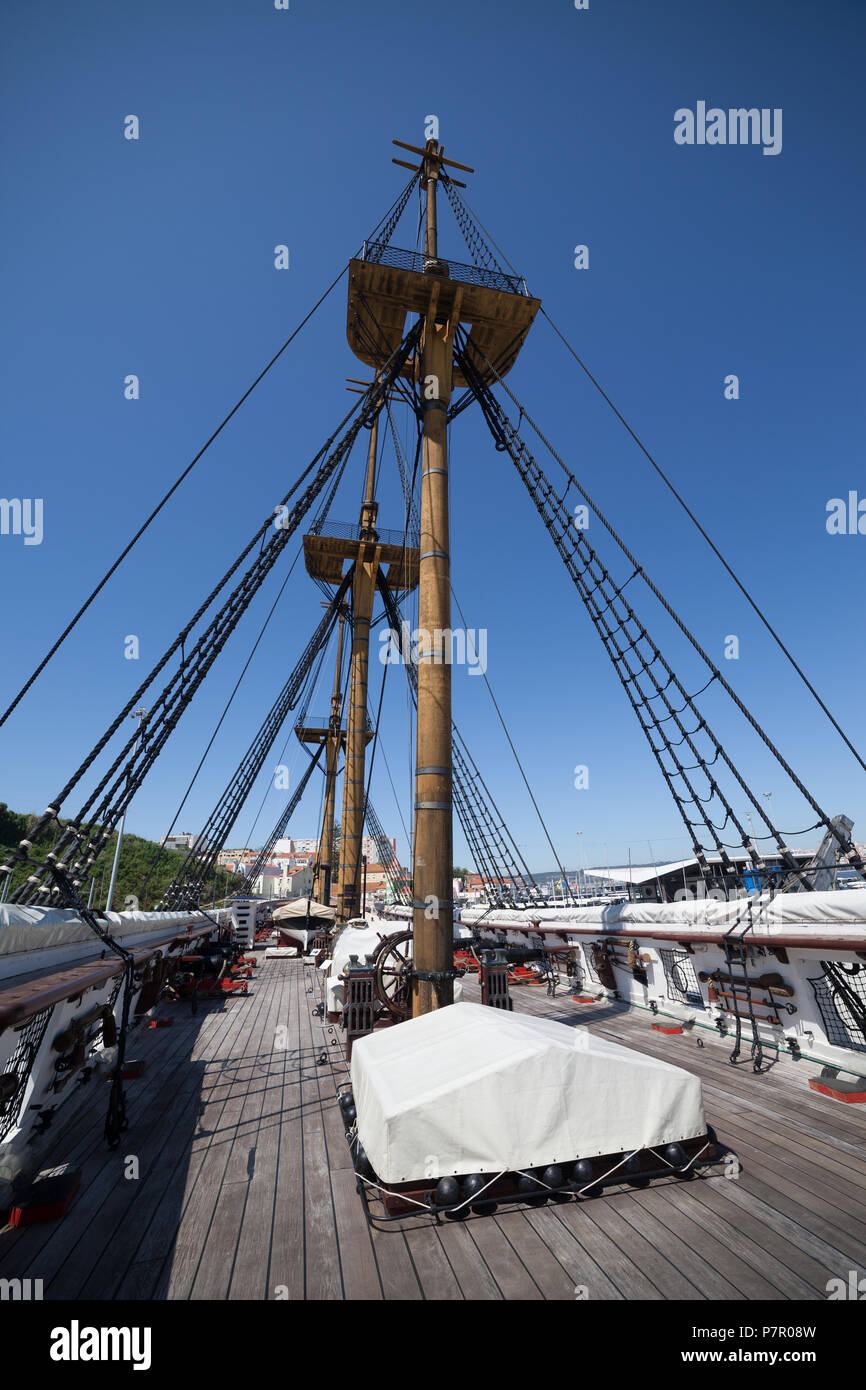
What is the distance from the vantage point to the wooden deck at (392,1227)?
3.72 m

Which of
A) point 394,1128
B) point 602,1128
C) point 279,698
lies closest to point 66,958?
point 394,1128

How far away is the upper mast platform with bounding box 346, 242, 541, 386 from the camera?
983 cm

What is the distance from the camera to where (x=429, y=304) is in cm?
1003

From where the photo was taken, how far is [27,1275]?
387 centimetres

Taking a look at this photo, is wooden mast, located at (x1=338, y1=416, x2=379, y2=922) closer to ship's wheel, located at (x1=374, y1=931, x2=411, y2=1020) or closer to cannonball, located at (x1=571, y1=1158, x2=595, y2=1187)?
ship's wheel, located at (x1=374, y1=931, x2=411, y2=1020)

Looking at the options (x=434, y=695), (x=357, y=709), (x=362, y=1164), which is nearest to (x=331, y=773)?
(x=357, y=709)

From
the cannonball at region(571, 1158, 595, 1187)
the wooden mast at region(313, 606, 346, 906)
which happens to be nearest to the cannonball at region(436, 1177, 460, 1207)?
the cannonball at region(571, 1158, 595, 1187)

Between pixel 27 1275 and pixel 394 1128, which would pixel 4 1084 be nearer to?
pixel 27 1275

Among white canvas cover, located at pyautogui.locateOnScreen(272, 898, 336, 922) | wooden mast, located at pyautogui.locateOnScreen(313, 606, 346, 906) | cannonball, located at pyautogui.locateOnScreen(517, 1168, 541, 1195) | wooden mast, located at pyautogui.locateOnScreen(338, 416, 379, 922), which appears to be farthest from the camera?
wooden mast, located at pyautogui.locateOnScreen(313, 606, 346, 906)

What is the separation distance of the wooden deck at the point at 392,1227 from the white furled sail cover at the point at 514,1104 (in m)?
0.43

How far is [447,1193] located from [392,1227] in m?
0.55

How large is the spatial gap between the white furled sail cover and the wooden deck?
1.41ft

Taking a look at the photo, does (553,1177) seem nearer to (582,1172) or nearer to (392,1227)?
(582,1172)

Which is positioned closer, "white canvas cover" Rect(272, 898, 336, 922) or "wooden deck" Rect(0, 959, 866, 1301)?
"wooden deck" Rect(0, 959, 866, 1301)
